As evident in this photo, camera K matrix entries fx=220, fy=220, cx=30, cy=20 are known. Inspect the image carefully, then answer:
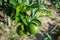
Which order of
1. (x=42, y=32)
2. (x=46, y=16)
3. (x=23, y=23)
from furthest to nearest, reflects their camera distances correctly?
(x=46, y=16) < (x=42, y=32) < (x=23, y=23)

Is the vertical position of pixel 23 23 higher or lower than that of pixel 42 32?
higher

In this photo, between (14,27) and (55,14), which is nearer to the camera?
(14,27)

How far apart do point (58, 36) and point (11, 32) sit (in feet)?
2.59

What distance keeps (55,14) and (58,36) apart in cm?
80

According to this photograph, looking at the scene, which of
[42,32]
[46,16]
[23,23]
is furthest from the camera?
[46,16]

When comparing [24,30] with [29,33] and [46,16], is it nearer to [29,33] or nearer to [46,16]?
[29,33]

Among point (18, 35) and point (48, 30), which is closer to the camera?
point (18, 35)

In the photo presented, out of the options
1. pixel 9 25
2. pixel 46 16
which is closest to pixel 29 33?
pixel 9 25

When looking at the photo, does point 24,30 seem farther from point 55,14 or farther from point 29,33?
point 55,14

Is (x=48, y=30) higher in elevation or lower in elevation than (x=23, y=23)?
lower

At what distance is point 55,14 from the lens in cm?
438

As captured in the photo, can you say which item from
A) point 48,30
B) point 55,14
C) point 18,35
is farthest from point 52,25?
point 18,35

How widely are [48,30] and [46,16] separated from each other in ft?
1.39

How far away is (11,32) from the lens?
3613 mm
